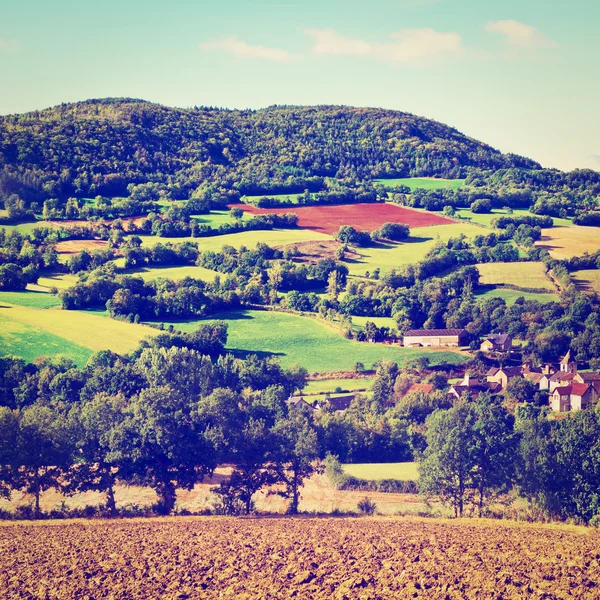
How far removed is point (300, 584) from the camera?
2880cm

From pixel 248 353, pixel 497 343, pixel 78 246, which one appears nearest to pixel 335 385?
pixel 248 353

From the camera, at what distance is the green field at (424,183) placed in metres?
148

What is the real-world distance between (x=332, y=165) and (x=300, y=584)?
5414 inches

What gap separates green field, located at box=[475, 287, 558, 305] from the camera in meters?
94.1

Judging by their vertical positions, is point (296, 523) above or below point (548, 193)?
below

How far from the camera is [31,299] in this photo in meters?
88.4

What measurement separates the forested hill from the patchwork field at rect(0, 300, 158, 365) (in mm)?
42707

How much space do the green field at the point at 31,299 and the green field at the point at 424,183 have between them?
74635 mm

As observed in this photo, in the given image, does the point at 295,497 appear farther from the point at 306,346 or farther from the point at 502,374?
the point at 306,346

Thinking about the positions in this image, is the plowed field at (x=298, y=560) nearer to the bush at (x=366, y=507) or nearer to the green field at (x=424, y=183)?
the bush at (x=366, y=507)

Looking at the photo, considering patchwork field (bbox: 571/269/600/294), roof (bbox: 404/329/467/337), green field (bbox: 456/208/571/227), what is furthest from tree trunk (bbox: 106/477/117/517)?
green field (bbox: 456/208/571/227)

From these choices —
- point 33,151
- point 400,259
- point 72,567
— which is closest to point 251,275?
point 400,259

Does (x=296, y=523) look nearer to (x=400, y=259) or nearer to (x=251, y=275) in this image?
(x=251, y=275)

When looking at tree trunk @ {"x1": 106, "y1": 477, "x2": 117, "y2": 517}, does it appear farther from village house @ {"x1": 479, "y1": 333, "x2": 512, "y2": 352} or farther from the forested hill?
the forested hill
